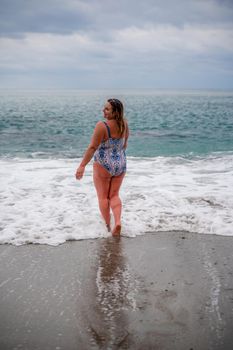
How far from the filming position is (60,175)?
28.0 feet

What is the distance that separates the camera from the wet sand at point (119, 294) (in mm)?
2639

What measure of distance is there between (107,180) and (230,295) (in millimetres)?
2235

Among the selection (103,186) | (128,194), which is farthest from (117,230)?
(128,194)

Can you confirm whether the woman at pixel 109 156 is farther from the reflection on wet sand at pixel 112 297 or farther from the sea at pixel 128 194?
the reflection on wet sand at pixel 112 297

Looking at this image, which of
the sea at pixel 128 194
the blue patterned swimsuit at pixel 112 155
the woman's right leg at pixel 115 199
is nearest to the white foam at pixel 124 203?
the sea at pixel 128 194

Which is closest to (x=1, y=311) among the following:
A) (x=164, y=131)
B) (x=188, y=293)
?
(x=188, y=293)

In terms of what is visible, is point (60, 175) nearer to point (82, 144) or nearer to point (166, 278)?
point (166, 278)

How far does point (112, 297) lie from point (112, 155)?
205 centimetres

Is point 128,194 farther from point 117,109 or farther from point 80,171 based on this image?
point 117,109

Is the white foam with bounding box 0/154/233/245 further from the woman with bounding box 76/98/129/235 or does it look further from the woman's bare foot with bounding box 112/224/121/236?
the woman with bounding box 76/98/129/235

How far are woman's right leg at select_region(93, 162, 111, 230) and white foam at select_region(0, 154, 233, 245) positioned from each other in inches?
9.0

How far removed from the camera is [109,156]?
4.76m

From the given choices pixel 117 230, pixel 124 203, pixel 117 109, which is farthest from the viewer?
pixel 124 203

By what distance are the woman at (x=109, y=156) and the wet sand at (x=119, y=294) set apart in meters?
0.54
